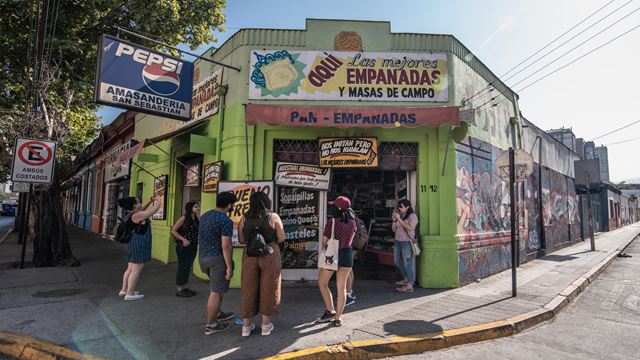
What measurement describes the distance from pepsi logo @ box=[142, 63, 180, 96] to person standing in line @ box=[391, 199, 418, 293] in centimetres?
490

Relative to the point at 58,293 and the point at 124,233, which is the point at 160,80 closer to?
the point at 124,233

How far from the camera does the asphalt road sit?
423 cm

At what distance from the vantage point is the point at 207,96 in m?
8.66

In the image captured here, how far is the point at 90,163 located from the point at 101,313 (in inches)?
821

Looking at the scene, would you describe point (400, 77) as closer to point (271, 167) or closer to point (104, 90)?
point (271, 167)

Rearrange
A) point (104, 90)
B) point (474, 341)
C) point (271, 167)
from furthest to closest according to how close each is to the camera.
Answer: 1. point (271, 167)
2. point (104, 90)
3. point (474, 341)

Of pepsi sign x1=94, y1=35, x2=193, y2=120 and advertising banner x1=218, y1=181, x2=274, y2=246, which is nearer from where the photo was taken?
pepsi sign x1=94, y1=35, x2=193, y2=120

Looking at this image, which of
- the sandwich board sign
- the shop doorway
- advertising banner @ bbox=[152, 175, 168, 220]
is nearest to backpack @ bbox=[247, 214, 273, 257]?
the shop doorway

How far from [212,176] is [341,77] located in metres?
3.32

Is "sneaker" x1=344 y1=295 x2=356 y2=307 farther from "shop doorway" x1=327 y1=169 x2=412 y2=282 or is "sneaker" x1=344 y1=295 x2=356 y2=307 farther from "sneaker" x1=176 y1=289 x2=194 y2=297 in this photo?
"shop doorway" x1=327 y1=169 x2=412 y2=282

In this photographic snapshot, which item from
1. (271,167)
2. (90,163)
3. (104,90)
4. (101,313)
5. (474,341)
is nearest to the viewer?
(474,341)

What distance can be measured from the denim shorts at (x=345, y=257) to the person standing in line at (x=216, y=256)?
4.60 ft

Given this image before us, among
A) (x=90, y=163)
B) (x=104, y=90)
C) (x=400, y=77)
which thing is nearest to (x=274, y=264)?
(x=104, y=90)

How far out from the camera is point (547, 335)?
16.1 ft
